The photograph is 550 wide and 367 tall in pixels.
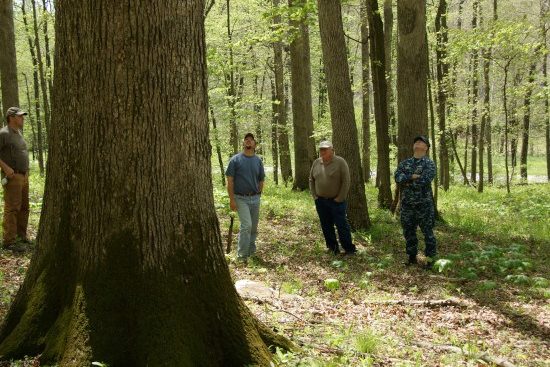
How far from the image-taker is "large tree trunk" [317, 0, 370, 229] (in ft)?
→ 35.2

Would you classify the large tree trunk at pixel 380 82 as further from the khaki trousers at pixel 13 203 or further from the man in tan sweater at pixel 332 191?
the khaki trousers at pixel 13 203

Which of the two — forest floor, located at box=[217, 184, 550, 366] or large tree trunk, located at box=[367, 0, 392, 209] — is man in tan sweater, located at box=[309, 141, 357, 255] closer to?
forest floor, located at box=[217, 184, 550, 366]

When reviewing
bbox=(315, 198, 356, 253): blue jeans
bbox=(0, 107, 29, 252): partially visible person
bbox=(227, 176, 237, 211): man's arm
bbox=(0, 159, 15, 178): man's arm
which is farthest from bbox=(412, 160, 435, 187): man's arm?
bbox=(0, 159, 15, 178): man's arm

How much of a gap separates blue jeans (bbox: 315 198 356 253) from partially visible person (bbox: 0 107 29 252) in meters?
5.21

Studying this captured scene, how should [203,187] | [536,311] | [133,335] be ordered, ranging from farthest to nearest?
[536,311]
[203,187]
[133,335]

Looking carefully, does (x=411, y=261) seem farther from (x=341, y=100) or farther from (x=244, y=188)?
(x=341, y=100)

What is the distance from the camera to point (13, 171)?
7.84m

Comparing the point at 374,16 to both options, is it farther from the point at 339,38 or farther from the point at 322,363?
the point at 322,363

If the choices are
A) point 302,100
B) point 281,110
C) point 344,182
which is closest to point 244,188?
point 344,182

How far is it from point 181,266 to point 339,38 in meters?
8.45

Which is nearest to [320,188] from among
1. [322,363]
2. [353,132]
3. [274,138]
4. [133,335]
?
[353,132]

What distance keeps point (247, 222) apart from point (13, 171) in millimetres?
3881

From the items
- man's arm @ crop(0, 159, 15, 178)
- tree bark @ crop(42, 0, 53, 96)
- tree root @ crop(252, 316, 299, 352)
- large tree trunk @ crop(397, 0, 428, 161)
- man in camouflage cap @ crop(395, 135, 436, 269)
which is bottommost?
tree root @ crop(252, 316, 299, 352)

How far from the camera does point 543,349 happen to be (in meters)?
4.96
